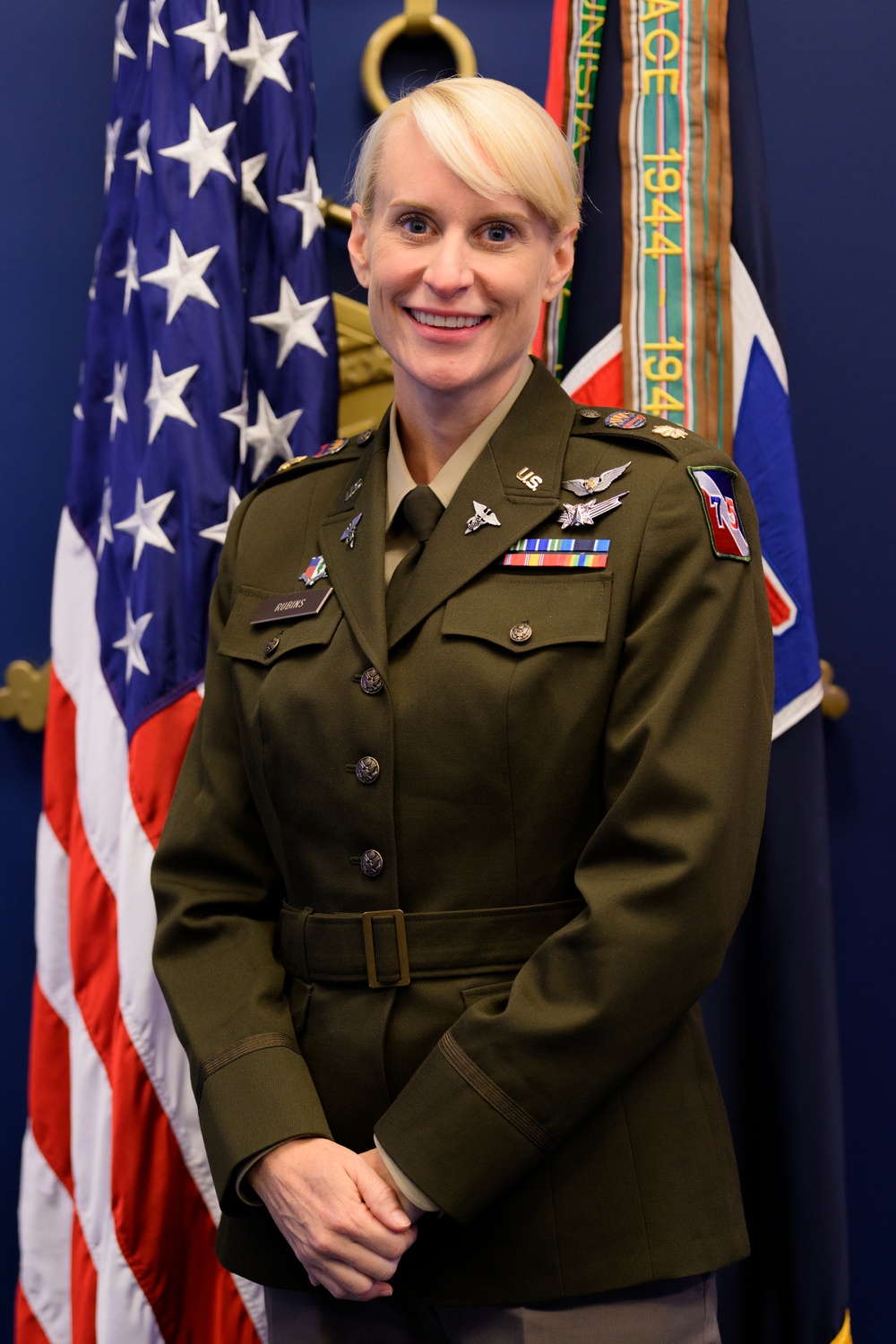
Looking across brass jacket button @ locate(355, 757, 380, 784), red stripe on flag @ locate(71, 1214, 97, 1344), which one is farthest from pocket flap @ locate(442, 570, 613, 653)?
red stripe on flag @ locate(71, 1214, 97, 1344)

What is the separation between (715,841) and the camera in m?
0.88

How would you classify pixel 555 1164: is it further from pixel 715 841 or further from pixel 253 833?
pixel 253 833

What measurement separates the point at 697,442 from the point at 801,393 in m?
0.80

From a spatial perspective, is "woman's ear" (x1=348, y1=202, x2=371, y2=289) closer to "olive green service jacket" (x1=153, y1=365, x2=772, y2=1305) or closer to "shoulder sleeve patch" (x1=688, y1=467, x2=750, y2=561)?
"olive green service jacket" (x1=153, y1=365, x2=772, y2=1305)

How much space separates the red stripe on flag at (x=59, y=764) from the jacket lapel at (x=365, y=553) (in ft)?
2.21

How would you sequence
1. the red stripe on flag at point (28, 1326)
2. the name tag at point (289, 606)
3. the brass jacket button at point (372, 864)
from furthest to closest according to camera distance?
the red stripe on flag at point (28, 1326), the name tag at point (289, 606), the brass jacket button at point (372, 864)

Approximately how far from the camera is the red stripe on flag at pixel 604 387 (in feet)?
5.06

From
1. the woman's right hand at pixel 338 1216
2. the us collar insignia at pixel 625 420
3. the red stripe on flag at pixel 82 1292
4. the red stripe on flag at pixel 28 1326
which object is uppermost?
the us collar insignia at pixel 625 420

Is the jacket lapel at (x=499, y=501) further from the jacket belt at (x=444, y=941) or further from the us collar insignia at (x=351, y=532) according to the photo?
the jacket belt at (x=444, y=941)

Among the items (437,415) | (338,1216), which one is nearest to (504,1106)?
(338,1216)

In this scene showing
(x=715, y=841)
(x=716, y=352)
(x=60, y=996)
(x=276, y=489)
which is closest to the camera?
(x=715, y=841)

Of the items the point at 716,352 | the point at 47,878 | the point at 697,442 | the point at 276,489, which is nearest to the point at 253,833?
the point at 276,489

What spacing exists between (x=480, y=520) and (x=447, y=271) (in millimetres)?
198

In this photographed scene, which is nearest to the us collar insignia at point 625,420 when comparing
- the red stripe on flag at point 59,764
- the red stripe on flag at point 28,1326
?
the red stripe on flag at point 59,764
